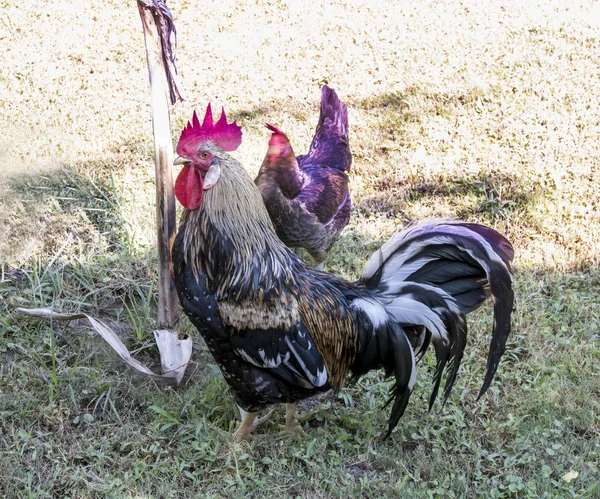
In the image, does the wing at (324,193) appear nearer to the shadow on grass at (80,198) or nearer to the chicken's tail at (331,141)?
the chicken's tail at (331,141)

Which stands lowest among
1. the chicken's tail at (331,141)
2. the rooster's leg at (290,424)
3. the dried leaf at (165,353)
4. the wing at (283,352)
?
the rooster's leg at (290,424)

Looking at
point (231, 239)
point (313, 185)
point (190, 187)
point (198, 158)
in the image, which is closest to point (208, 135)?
point (198, 158)

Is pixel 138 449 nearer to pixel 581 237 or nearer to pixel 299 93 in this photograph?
pixel 581 237

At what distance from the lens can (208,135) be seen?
3068 millimetres

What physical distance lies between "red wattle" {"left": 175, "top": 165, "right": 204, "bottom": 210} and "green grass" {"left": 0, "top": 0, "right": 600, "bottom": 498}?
4.28ft

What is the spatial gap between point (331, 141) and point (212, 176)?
6.77ft

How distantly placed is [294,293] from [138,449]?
1.23 meters

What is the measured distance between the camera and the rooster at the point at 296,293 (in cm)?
300

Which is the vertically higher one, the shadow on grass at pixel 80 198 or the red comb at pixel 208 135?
the red comb at pixel 208 135

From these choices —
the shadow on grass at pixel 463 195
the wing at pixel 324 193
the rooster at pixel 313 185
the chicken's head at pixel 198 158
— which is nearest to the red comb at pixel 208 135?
the chicken's head at pixel 198 158

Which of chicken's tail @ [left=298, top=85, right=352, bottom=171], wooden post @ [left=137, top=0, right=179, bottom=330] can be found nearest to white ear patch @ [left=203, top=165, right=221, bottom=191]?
wooden post @ [left=137, top=0, right=179, bottom=330]

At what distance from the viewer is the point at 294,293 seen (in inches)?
124

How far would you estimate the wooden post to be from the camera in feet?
10.8

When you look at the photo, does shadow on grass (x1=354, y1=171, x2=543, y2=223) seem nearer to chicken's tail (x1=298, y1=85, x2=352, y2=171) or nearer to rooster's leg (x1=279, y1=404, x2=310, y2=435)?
chicken's tail (x1=298, y1=85, x2=352, y2=171)
